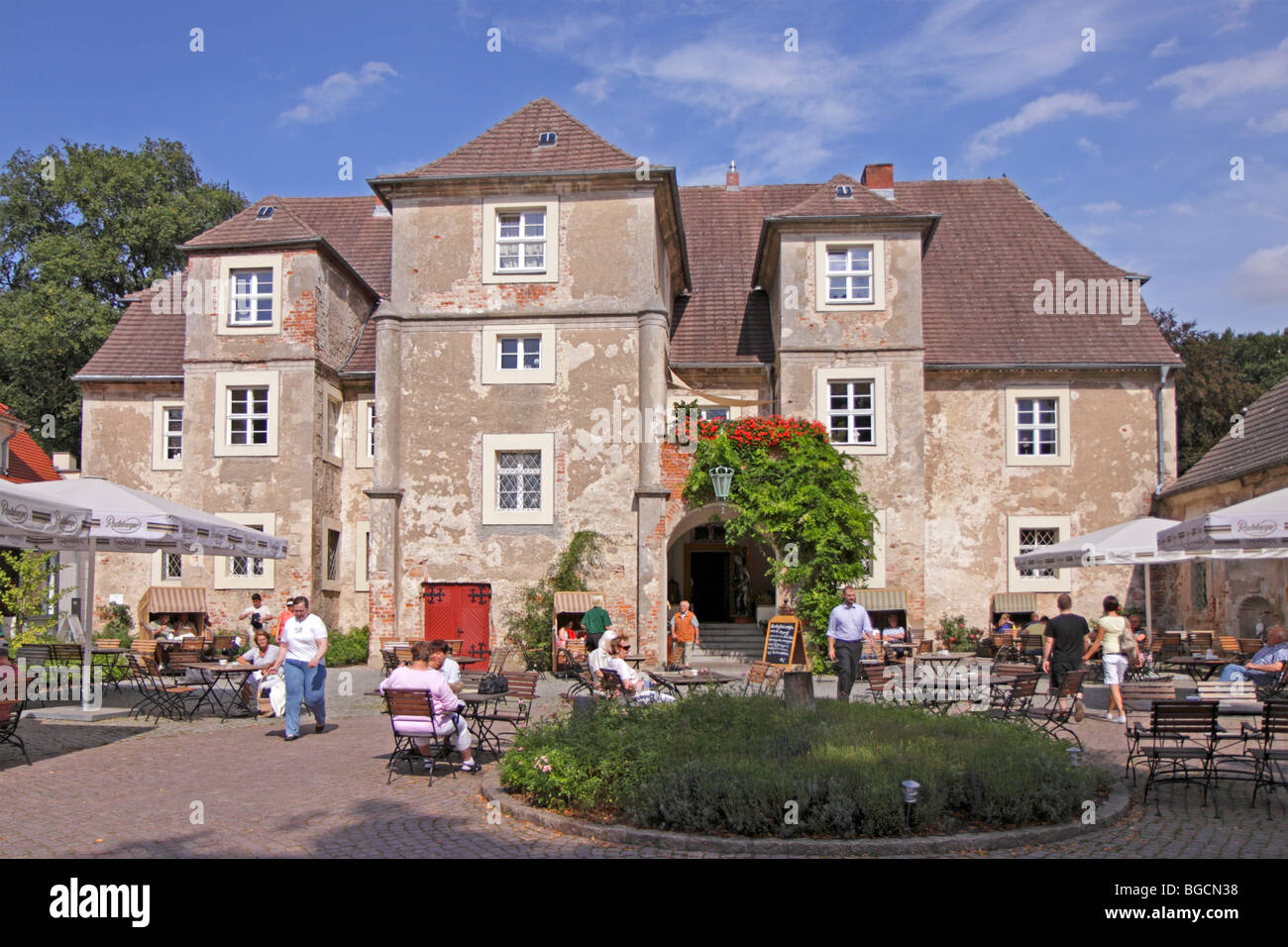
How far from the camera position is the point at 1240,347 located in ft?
164

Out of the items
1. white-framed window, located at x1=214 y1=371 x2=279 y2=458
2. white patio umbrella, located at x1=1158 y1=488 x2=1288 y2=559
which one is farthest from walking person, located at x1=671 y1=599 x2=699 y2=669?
white-framed window, located at x1=214 y1=371 x2=279 y2=458

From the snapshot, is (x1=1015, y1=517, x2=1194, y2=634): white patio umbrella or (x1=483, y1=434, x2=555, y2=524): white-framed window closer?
(x1=1015, y1=517, x2=1194, y2=634): white patio umbrella

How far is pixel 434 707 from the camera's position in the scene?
Answer: 36.3ft

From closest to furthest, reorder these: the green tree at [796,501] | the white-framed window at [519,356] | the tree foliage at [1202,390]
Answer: the green tree at [796,501], the white-framed window at [519,356], the tree foliage at [1202,390]

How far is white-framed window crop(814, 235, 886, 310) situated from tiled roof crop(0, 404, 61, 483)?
2523 cm

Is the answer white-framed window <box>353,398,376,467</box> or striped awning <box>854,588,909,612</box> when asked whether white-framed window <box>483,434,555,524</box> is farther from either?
striped awning <box>854,588,909,612</box>

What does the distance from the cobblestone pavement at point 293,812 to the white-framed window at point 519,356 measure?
Result: 12.4 m

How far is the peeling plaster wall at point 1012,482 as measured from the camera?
2716 cm

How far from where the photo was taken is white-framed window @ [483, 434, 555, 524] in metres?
24.2

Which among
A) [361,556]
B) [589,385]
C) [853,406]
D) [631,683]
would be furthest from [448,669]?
[361,556]

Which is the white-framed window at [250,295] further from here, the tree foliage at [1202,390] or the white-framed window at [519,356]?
the tree foliage at [1202,390]

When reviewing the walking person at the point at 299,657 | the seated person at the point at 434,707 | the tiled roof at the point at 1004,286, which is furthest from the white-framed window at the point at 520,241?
the seated person at the point at 434,707
